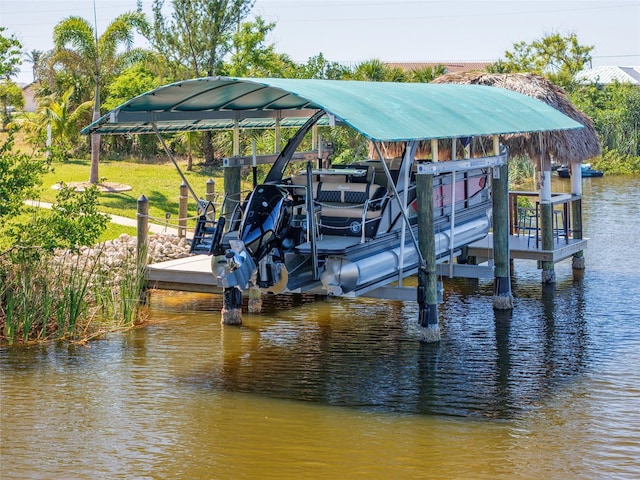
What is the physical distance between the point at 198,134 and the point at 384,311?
19.8 meters

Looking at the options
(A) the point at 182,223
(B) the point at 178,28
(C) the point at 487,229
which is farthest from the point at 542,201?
(B) the point at 178,28

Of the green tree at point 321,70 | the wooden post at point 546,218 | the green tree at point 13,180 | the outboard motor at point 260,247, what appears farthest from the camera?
the green tree at point 321,70

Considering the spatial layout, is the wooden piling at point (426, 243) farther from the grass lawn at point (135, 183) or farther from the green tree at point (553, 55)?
the green tree at point (553, 55)

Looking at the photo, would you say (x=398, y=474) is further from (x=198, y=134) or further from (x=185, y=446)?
(x=198, y=134)

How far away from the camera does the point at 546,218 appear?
21156 mm

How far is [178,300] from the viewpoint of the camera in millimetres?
20656

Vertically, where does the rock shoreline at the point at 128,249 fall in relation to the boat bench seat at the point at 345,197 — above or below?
below

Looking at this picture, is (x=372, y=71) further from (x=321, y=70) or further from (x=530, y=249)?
(x=530, y=249)

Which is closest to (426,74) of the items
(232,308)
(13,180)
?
(232,308)

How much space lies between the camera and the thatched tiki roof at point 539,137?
22.5 m

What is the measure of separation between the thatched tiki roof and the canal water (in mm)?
3640

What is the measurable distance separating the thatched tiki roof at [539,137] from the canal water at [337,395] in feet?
11.9

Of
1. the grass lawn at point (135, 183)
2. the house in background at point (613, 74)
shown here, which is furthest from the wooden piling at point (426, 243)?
the house in background at point (613, 74)

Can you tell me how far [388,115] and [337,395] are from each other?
405cm
